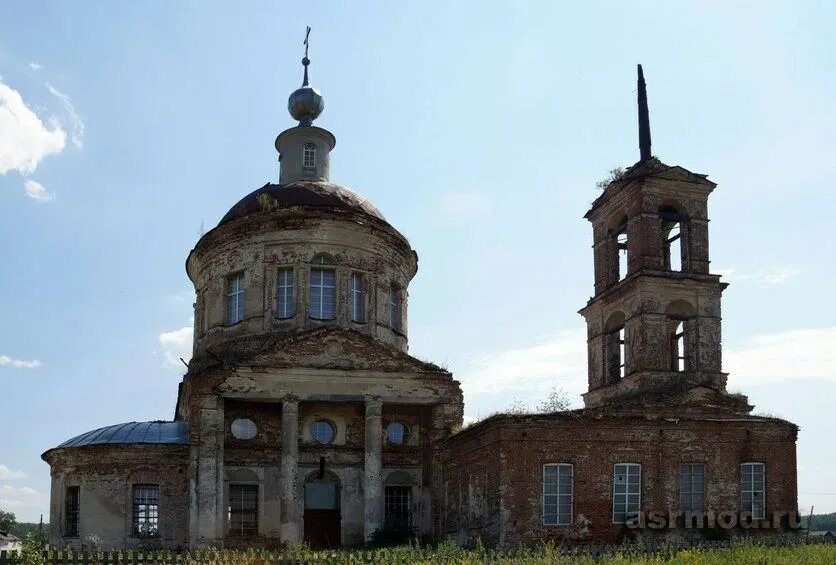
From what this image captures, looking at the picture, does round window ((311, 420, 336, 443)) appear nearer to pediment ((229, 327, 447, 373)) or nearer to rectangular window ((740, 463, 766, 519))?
pediment ((229, 327, 447, 373))

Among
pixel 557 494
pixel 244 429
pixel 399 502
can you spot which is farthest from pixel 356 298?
pixel 557 494

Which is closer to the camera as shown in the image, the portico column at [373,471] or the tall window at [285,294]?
the portico column at [373,471]

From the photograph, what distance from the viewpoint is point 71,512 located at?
24250 mm

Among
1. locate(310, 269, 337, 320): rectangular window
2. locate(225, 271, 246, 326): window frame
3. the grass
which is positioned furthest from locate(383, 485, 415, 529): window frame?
the grass

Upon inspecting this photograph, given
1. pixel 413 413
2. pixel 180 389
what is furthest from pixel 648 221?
pixel 180 389

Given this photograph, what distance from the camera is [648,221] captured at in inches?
1075

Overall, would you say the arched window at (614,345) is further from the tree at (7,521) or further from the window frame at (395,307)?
the tree at (7,521)

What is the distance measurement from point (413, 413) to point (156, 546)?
7083mm

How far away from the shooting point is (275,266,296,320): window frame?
26578 millimetres

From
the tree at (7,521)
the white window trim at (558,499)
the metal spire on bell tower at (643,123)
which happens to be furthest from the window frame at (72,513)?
the tree at (7,521)

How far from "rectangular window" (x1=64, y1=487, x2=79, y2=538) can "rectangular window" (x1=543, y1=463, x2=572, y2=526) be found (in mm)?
11365

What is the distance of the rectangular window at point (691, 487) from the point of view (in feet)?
73.3

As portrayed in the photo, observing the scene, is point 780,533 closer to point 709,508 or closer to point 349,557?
point 709,508

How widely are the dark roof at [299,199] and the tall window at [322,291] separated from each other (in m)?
1.69
